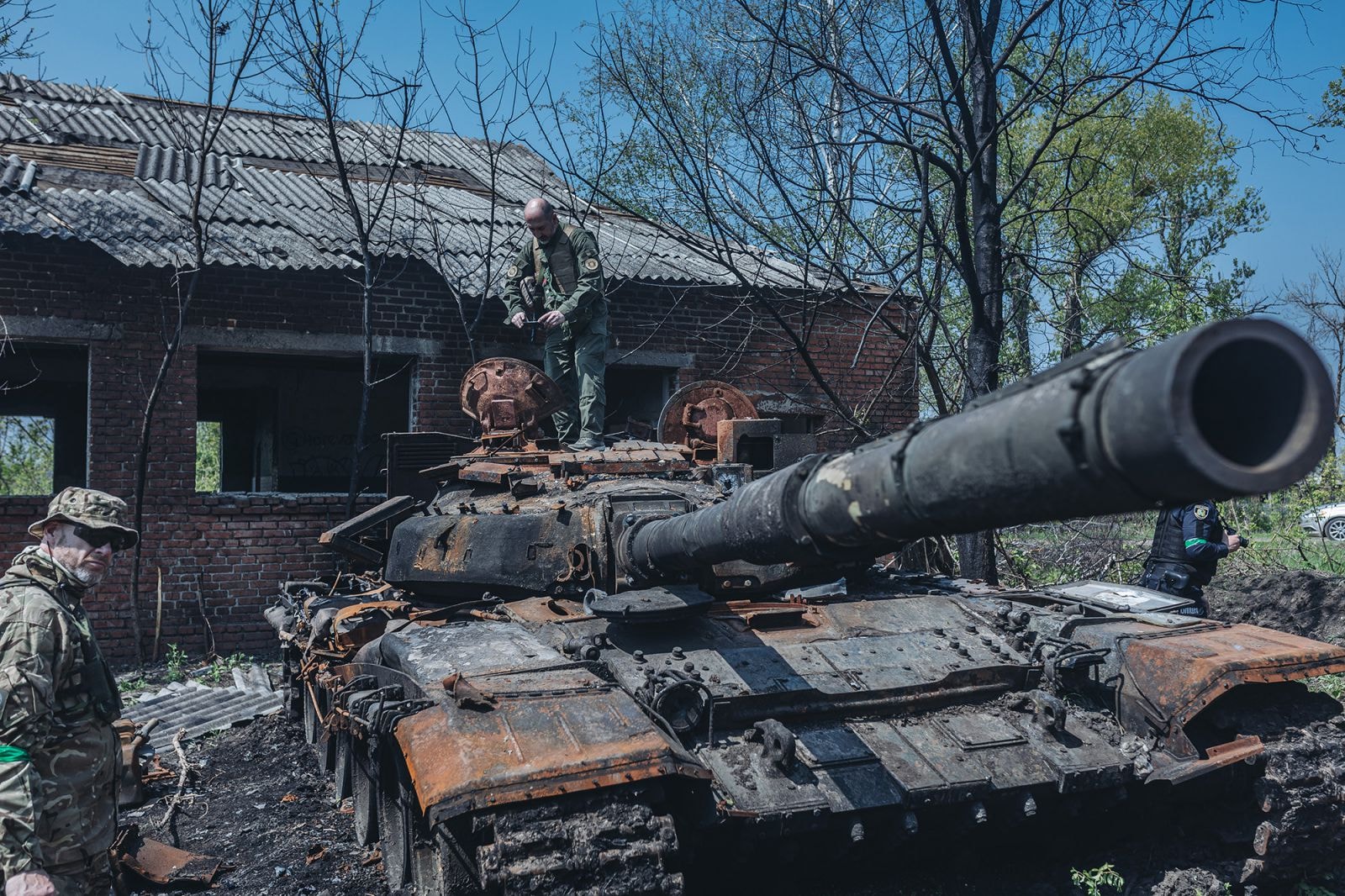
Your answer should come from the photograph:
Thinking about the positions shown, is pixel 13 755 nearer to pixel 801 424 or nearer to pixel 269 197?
pixel 801 424

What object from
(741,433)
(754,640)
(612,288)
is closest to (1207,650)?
(754,640)

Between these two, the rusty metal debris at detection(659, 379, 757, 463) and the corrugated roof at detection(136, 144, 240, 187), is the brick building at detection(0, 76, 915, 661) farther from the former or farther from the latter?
the rusty metal debris at detection(659, 379, 757, 463)

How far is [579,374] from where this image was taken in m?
8.61

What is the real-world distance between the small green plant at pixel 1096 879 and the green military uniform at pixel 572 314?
451 centimetres

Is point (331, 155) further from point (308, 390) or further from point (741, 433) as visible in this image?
point (741, 433)

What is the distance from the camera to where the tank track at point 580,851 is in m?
3.58

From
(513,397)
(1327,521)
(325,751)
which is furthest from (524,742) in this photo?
(1327,521)

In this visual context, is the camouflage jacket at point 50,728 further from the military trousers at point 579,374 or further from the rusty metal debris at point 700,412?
the rusty metal debris at point 700,412

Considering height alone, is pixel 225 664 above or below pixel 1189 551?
below

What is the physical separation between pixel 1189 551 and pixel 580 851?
5.83 m

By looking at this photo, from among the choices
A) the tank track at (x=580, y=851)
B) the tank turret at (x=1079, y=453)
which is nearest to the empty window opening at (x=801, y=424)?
the tank track at (x=580, y=851)

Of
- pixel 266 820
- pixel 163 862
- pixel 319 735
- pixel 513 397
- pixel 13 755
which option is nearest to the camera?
pixel 13 755

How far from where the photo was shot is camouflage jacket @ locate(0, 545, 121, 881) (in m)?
3.54

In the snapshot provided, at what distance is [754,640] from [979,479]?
10.2 ft
